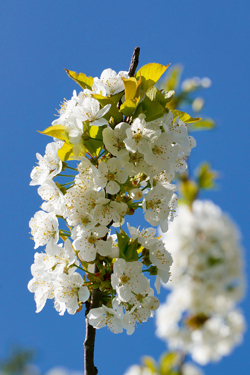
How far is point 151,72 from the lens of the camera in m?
1.24

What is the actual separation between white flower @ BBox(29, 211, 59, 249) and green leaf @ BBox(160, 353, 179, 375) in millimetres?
2985

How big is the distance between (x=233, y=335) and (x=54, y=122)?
4.85m

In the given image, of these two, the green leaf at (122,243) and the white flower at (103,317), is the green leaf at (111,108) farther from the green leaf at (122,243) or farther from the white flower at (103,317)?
the white flower at (103,317)

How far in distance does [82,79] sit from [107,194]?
18.8 inches

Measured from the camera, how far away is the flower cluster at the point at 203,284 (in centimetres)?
456

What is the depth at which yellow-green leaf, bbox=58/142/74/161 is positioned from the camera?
118 cm

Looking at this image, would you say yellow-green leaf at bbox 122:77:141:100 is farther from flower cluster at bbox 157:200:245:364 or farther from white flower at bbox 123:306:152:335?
flower cluster at bbox 157:200:245:364

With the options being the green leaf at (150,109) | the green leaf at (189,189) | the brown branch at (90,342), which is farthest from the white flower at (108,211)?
the green leaf at (189,189)

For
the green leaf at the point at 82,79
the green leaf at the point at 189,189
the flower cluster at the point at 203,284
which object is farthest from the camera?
the green leaf at the point at 189,189

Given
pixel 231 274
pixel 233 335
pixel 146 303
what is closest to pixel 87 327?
pixel 146 303

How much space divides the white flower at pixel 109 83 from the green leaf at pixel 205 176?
378 centimetres

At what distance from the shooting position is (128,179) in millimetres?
1210

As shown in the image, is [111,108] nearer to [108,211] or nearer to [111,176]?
[111,176]

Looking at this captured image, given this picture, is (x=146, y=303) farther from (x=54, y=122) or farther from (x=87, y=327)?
(x=54, y=122)
